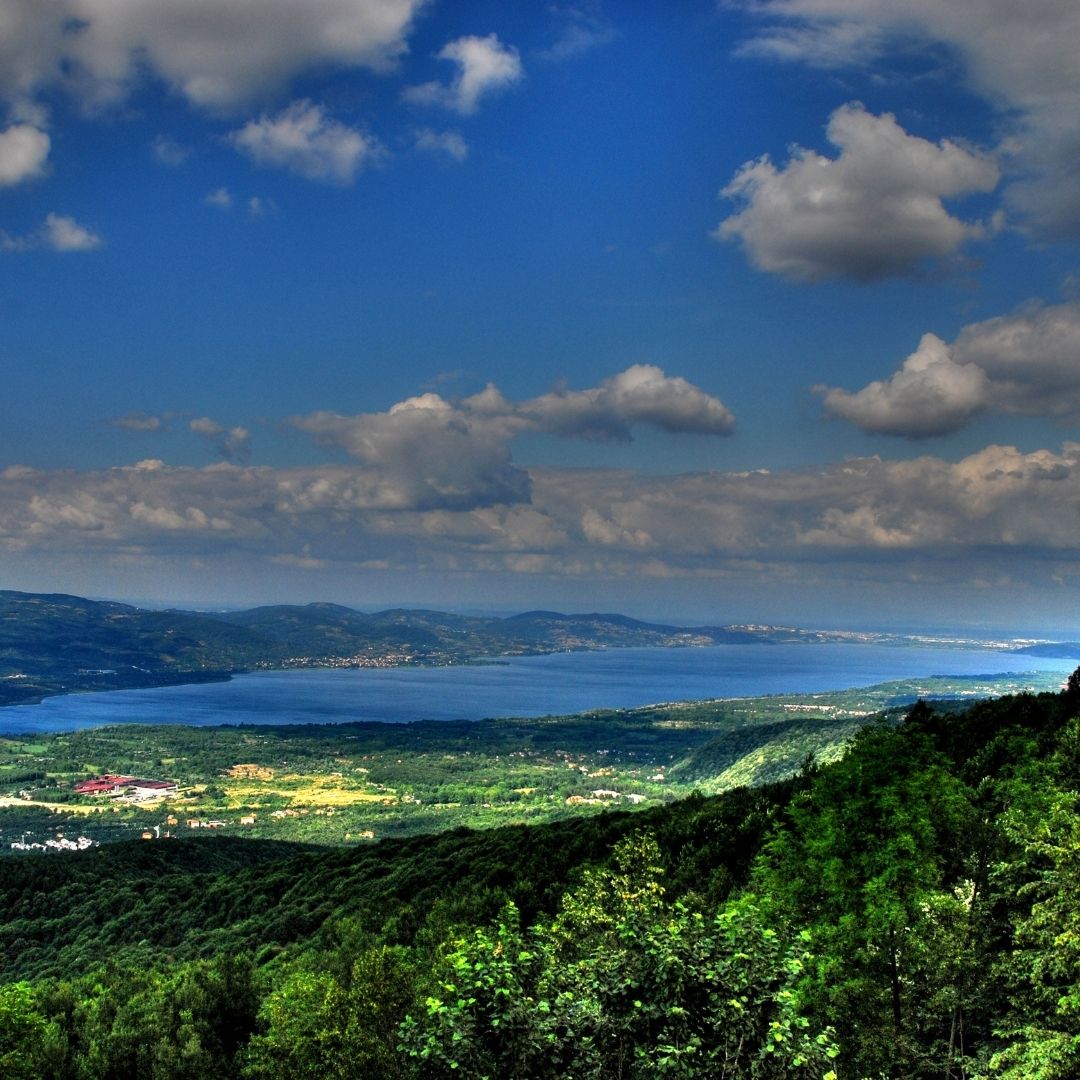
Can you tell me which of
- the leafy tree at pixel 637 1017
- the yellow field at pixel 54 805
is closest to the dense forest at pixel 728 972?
the leafy tree at pixel 637 1017

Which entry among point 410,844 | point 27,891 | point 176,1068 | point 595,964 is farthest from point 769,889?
point 27,891

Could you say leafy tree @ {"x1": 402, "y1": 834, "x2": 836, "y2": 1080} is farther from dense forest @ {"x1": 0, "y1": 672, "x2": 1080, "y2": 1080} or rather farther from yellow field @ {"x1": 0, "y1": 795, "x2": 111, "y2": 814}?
yellow field @ {"x1": 0, "y1": 795, "x2": 111, "y2": 814}

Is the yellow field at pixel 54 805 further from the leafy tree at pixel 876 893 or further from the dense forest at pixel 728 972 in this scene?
the leafy tree at pixel 876 893

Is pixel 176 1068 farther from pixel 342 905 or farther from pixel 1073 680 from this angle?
pixel 1073 680

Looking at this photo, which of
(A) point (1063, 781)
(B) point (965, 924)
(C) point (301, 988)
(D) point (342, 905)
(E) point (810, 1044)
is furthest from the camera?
(D) point (342, 905)

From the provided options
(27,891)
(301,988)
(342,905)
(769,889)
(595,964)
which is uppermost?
(595,964)

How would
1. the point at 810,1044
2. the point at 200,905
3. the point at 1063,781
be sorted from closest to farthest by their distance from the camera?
the point at 810,1044, the point at 1063,781, the point at 200,905

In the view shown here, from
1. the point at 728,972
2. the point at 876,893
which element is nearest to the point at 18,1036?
the point at 728,972

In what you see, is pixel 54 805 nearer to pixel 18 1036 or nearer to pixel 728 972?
pixel 18 1036
